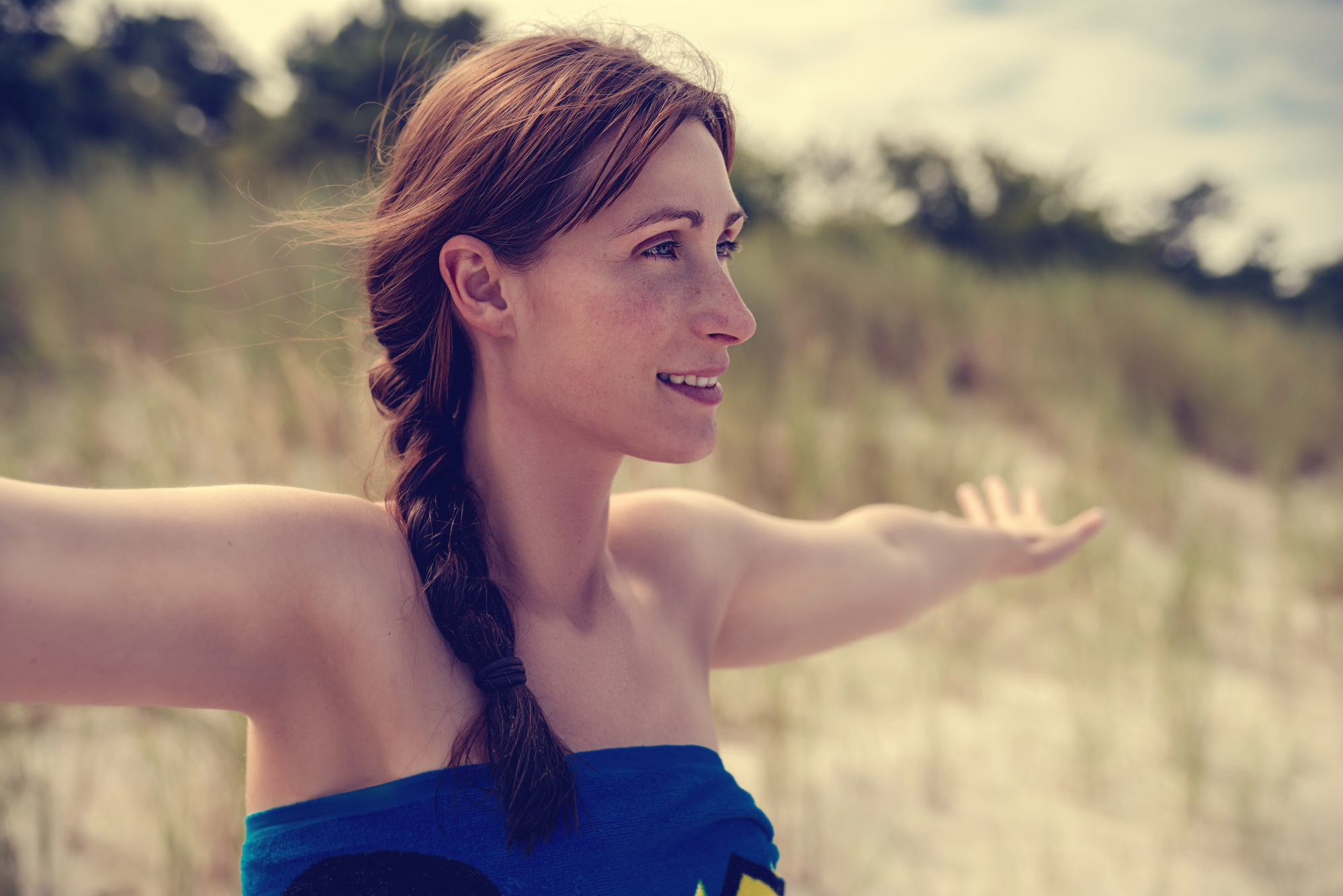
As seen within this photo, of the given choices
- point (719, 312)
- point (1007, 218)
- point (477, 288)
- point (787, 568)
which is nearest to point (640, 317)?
point (719, 312)

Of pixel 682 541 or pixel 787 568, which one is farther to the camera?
pixel 787 568

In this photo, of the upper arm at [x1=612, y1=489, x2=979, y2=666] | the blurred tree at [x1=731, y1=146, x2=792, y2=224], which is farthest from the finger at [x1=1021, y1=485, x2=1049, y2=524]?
the blurred tree at [x1=731, y1=146, x2=792, y2=224]

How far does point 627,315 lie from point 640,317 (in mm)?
20

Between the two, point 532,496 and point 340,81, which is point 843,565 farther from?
point 340,81

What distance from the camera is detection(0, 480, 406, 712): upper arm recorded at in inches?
32.0

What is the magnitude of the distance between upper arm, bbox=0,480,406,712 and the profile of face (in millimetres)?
368

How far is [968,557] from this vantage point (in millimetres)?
2090

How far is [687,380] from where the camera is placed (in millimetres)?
1258

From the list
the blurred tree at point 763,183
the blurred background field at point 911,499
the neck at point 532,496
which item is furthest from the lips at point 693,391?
the blurred tree at point 763,183

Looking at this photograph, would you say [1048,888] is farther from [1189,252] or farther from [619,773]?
[1189,252]

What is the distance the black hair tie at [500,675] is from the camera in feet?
3.54

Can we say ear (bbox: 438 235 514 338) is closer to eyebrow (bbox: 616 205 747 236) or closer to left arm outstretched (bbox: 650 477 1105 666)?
eyebrow (bbox: 616 205 747 236)

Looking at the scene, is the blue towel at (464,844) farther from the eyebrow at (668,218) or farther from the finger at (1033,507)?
the finger at (1033,507)

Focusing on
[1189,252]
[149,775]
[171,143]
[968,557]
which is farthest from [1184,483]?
[171,143]
